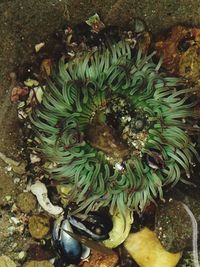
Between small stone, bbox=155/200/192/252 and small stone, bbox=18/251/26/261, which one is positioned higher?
small stone, bbox=18/251/26/261

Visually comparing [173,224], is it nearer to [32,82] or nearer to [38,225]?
[38,225]

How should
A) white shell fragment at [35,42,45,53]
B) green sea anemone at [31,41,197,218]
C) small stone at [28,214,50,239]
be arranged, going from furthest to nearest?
small stone at [28,214,50,239]
white shell fragment at [35,42,45,53]
green sea anemone at [31,41,197,218]

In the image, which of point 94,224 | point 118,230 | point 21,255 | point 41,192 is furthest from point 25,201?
point 118,230

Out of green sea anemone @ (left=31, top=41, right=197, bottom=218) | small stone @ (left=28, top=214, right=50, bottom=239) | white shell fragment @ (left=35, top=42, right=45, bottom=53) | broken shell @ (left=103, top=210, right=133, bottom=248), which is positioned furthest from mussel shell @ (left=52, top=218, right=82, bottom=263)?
white shell fragment @ (left=35, top=42, right=45, bottom=53)

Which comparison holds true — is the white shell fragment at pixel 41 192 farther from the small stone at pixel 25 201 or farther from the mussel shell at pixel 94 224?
the mussel shell at pixel 94 224

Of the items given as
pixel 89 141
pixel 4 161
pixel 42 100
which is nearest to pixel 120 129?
pixel 89 141

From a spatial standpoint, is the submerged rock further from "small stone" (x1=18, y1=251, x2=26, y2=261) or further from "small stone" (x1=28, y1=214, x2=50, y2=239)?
"small stone" (x1=18, y1=251, x2=26, y2=261)

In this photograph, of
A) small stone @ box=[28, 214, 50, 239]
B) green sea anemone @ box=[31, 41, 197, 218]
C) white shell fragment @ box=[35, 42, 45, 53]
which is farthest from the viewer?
small stone @ box=[28, 214, 50, 239]
